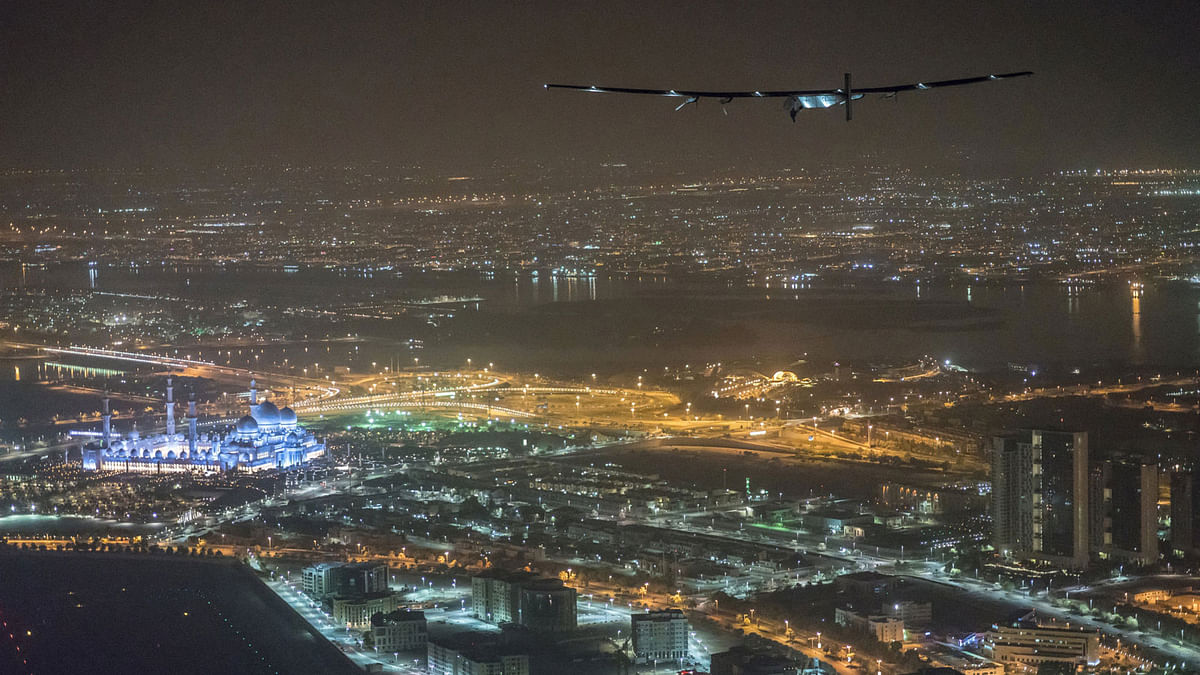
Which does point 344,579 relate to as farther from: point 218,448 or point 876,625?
point 218,448

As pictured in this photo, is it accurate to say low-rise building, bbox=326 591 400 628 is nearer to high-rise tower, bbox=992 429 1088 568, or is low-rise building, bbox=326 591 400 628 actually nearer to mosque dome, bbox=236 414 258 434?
high-rise tower, bbox=992 429 1088 568

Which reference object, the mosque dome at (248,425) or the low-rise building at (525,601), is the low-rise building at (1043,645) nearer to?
the low-rise building at (525,601)

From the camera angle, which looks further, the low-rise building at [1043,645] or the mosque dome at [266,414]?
the mosque dome at [266,414]

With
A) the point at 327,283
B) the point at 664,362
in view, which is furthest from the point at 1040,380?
the point at 327,283

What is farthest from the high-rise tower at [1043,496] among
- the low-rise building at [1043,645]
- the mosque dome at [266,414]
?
the mosque dome at [266,414]

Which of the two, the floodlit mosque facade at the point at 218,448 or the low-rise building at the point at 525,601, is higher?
the floodlit mosque facade at the point at 218,448

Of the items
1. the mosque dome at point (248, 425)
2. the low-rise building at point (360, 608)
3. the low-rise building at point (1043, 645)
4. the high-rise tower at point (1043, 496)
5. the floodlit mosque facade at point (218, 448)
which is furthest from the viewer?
the mosque dome at point (248, 425)
